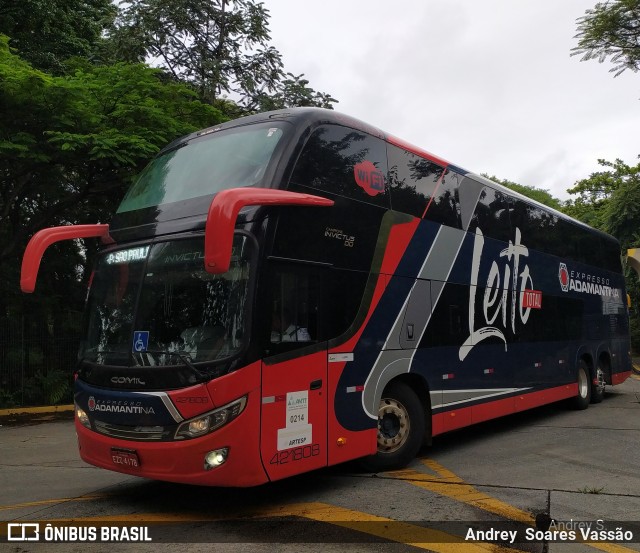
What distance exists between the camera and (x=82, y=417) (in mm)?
6172

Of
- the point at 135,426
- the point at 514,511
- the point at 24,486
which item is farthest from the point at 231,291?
the point at 24,486

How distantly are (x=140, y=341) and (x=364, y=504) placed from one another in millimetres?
2603

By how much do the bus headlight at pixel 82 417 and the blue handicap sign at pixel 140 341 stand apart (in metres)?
Answer: 0.94

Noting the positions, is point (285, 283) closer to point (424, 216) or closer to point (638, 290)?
point (424, 216)

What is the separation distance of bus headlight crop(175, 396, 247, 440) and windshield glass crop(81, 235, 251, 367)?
43 cm

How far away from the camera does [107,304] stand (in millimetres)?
6312

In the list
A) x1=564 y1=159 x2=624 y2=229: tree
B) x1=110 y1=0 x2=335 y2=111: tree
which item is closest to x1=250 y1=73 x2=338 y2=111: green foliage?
x1=110 y1=0 x2=335 y2=111: tree

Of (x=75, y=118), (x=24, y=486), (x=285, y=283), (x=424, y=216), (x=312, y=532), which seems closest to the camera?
(x=312, y=532)

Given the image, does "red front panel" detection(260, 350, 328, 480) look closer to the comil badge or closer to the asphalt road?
the asphalt road

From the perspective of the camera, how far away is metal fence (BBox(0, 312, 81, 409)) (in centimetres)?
1440

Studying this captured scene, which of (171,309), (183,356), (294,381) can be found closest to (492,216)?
(294,381)

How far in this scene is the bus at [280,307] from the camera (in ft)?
17.7

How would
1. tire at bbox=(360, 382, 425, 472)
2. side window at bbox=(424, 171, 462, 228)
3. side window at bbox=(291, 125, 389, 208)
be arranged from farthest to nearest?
side window at bbox=(424, 171, 462, 228) → tire at bbox=(360, 382, 425, 472) → side window at bbox=(291, 125, 389, 208)

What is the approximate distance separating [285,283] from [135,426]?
186 cm
